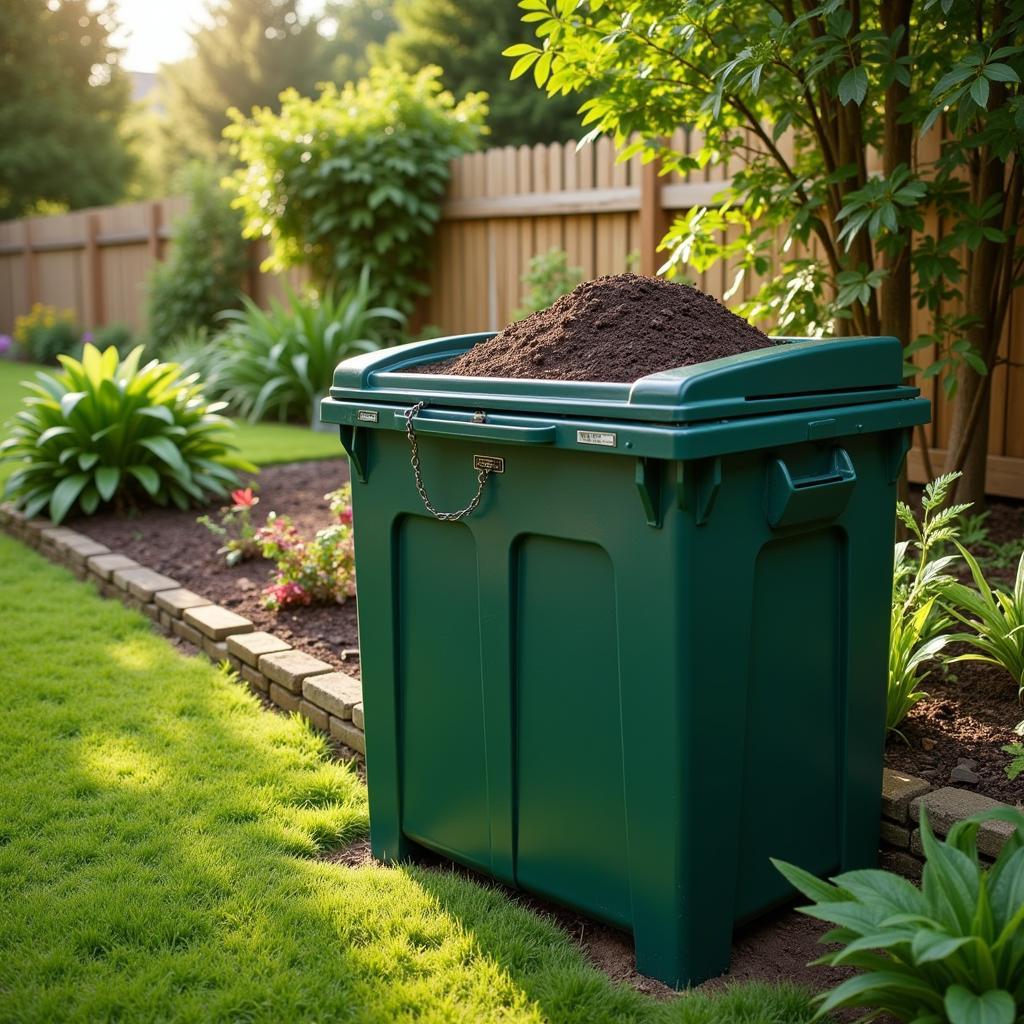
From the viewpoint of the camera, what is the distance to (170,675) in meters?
4.14

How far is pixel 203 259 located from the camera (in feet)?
41.0

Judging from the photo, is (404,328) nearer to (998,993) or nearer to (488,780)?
(488,780)

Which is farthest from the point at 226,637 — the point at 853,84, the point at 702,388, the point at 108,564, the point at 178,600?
the point at 853,84

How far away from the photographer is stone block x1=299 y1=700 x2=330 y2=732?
363 cm

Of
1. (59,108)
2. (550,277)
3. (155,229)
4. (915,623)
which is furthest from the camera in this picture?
(59,108)

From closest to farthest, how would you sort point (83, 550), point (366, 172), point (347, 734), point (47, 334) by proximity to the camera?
1. point (347, 734)
2. point (83, 550)
3. point (366, 172)
4. point (47, 334)

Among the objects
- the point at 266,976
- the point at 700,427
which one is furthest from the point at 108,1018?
the point at 700,427

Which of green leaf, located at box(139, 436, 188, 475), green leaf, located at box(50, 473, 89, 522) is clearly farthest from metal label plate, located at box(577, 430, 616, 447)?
green leaf, located at box(50, 473, 89, 522)

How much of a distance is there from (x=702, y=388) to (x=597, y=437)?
208mm

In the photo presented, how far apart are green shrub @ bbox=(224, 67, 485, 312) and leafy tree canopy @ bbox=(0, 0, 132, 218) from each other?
22053 mm

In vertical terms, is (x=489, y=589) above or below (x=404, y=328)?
below

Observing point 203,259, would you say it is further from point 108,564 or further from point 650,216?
point 108,564

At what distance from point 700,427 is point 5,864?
1959 millimetres

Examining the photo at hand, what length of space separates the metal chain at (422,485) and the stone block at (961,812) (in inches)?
43.7
